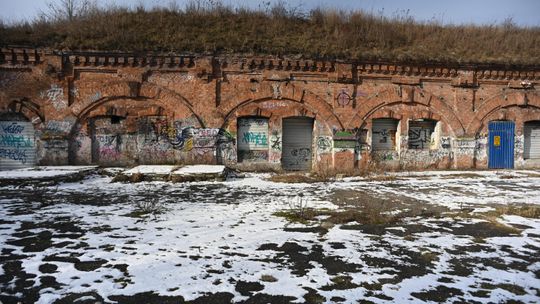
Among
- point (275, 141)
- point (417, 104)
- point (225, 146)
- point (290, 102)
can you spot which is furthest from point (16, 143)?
point (417, 104)

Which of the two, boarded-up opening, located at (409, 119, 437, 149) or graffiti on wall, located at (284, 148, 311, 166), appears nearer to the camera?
graffiti on wall, located at (284, 148, 311, 166)

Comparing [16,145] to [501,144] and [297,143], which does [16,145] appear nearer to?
[297,143]

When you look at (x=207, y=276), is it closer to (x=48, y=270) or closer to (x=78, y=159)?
(x=48, y=270)

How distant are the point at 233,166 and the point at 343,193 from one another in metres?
5.54

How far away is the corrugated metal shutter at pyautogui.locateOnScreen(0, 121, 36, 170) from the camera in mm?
12594

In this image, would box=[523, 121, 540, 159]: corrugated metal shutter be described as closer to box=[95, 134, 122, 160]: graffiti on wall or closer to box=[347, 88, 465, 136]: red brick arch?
box=[347, 88, 465, 136]: red brick arch

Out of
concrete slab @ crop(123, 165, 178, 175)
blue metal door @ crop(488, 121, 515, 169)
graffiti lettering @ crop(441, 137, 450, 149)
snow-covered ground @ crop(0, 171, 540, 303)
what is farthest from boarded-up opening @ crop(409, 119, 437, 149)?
concrete slab @ crop(123, 165, 178, 175)

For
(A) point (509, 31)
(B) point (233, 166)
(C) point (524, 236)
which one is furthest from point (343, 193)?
(A) point (509, 31)

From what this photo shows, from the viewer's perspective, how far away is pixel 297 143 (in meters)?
13.9

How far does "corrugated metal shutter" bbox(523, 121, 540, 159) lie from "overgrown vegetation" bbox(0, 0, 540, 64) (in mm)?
2773

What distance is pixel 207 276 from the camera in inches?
148

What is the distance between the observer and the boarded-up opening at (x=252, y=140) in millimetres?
13430

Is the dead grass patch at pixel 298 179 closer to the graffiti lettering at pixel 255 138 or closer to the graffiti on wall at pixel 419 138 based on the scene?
the graffiti lettering at pixel 255 138

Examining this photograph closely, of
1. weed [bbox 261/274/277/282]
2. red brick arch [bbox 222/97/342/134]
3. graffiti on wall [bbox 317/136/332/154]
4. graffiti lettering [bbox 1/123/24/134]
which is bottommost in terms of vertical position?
weed [bbox 261/274/277/282]
